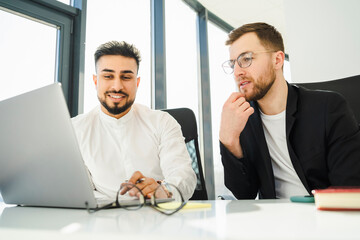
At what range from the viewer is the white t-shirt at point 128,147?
4.68ft

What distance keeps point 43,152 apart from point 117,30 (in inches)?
82.9

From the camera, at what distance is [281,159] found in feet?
4.38

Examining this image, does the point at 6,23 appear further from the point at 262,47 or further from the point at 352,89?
the point at 352,89

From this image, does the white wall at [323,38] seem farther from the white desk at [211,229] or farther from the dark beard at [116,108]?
the white desk at [211,229]

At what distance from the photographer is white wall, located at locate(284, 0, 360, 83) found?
2.31 meters

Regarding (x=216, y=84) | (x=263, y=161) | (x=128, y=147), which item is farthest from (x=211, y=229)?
(x=216, y=84)

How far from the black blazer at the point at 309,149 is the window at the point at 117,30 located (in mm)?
1074

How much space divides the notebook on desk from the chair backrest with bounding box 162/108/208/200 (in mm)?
916

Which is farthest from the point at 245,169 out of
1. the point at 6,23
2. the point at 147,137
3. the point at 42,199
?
the point at 6,23

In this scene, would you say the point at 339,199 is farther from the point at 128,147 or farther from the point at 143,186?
the point at 128,147

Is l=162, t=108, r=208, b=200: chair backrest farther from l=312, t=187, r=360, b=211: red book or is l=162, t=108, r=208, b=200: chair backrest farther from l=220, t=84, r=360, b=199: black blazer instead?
l=312, t=187, r=360, b=211: red book

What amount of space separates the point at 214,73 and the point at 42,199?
346 cm

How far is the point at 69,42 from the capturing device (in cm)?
213

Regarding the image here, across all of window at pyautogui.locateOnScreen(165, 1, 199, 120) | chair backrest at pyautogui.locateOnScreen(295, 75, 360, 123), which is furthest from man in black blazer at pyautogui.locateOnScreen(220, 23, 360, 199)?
window at pyautogui.locateOnScreen(165, 1, 199, 120)
